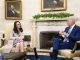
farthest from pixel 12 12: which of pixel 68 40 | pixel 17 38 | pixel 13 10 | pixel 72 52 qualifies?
pixel 72 52

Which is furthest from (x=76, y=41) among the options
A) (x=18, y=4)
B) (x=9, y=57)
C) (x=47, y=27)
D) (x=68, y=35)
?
(x=18, y=4)

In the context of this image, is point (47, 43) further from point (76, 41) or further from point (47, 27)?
point (76, 41)

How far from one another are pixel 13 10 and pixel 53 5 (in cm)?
142

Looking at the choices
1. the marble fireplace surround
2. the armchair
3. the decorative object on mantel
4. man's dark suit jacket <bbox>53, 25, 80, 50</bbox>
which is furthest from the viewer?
the marble fireplace surround

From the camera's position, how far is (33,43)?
8766mm

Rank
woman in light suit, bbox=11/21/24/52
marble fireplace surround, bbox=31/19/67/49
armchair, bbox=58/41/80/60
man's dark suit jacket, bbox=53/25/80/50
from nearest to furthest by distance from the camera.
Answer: armchair, bbox=58/41/80/60 → man's dark suit jacket, bbox=53/25/80/50 → woman in light suit, bbox=11/21/24/52 → marble fireplace surround, bbox=31/19/67/49

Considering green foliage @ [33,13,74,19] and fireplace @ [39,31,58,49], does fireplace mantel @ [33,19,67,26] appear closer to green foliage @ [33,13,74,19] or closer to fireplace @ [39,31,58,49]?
green foliage @ [33,13,74,19]

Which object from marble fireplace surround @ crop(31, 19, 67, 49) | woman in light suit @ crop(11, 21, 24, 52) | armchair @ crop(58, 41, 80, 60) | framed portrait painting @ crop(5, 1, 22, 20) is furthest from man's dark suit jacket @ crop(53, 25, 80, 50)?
framed portrait painting @ crop(5, 1, 22, 20)

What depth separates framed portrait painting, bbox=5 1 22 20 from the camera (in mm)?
8852

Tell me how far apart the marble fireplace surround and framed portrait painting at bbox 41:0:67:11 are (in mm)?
404

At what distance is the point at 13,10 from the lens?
8.88 metres

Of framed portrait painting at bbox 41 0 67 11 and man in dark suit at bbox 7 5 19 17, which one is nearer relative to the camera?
framed portrait painting at bbox 41 0 67 11

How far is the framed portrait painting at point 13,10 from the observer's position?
885cm

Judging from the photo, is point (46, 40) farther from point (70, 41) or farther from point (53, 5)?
point (70, 41)
